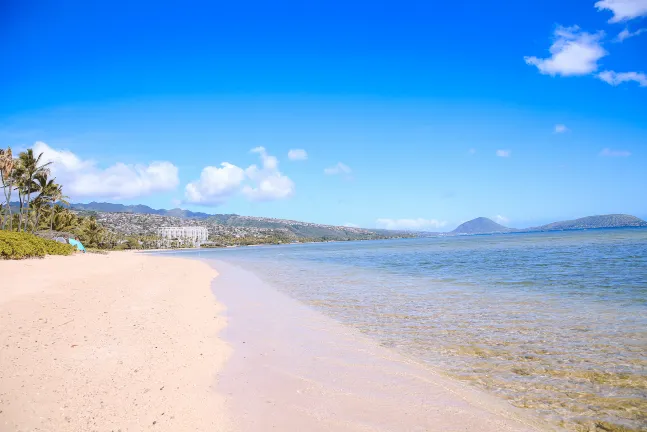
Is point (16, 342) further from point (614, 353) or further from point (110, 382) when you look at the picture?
point (614, 353)

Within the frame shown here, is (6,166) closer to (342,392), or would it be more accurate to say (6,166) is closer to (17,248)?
(17,248)

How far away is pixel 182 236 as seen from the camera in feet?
563

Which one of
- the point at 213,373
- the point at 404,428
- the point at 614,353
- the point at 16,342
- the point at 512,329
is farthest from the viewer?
the point at 512,329

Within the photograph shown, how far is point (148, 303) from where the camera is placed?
12469 millimetres

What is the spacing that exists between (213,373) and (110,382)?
156 cm

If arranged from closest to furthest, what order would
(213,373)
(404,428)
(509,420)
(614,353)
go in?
1. (404,428)
2. (509,420)
3. (213,373)
4. (614,353)

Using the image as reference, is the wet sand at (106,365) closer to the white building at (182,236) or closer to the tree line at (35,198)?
the tree line at (35,198)

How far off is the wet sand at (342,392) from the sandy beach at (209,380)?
0.02 m

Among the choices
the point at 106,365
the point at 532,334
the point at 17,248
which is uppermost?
the point at 17,248

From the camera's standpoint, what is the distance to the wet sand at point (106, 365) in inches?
174

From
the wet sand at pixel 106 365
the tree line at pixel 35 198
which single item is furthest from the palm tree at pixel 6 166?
the wet sand at pixel 106 365

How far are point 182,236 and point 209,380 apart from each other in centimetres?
17799

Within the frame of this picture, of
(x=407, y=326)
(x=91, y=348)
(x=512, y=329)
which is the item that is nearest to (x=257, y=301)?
(x=407, y=326)

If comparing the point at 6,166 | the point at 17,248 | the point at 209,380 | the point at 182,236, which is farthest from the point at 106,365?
the point at 182,236
